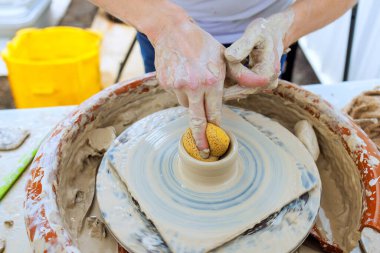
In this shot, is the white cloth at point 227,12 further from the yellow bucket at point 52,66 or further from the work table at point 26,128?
the yellow bucket at point 52,66

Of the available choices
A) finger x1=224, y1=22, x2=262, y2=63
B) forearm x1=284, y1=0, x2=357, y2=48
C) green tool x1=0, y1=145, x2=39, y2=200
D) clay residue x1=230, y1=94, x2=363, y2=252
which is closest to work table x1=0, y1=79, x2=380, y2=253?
green tool x1=0, y1=145, x2=39, y2=200

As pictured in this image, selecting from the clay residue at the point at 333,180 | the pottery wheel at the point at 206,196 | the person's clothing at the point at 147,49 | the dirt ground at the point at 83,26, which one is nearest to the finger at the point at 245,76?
the pottery wheel at the point at 206,196

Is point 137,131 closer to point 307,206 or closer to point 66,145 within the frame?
point 66,145

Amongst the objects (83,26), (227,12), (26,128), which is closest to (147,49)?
(227,12)

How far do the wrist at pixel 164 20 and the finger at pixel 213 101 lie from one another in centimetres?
20

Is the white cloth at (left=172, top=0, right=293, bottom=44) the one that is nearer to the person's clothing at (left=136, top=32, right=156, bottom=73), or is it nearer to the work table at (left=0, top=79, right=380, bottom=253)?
the person's clothing at (left=136, top=32, right=156, bottom=73)

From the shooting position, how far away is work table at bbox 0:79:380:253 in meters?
1.21

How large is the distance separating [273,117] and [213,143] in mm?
495

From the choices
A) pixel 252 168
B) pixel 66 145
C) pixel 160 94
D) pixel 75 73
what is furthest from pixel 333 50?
pixel 66 145

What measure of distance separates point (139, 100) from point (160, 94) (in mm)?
77

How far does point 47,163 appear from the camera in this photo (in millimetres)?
1055

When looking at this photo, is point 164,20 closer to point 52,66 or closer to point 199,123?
point 199,123

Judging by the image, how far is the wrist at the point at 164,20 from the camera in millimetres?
1080

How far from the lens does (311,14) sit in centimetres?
128
